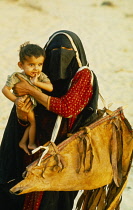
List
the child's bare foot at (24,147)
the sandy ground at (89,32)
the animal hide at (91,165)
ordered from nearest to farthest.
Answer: the animal hide at (91,165), the child's bare foot at (24,147), the sandy ground at (89,32)

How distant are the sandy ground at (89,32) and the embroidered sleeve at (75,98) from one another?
4065 mm

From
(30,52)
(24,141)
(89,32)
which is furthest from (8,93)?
(89,32)

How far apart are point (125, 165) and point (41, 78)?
36.9 inches

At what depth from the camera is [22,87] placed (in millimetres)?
2516

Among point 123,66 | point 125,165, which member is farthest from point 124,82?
point 125,165

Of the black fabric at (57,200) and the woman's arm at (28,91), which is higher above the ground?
the woman's arm at (28,91)

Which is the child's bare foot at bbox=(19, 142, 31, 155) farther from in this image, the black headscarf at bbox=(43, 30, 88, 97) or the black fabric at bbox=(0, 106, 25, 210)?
the black headscarf at bbox=(43, 30, 88, 97)

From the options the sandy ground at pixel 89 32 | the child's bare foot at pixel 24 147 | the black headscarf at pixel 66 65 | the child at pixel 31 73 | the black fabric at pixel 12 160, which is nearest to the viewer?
the child at pixel 31 73

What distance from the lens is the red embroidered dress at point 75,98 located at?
242cm

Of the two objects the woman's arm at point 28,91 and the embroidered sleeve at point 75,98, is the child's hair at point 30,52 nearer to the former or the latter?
the woman's arm at point 28,91

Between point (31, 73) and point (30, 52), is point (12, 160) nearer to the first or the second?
point (31, 73)

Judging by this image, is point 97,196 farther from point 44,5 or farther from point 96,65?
point 44,5

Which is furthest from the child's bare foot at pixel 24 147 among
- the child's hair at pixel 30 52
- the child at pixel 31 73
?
the child's hair at pixel 30 52

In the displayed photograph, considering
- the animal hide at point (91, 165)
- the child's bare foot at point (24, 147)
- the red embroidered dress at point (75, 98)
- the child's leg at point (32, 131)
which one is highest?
the red embroidered dress at point (75, 98)
